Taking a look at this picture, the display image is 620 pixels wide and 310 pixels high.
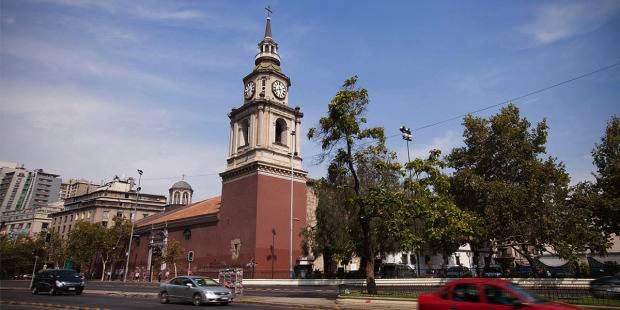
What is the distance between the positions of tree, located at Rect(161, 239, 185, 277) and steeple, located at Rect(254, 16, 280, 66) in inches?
907

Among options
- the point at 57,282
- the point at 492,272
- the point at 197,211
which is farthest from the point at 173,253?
the point at 492,272

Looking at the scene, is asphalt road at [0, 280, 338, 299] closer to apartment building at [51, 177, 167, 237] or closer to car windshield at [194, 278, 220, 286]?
car windshield at [194, 278, 220, 286]

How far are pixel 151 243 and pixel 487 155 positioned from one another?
41041 mm

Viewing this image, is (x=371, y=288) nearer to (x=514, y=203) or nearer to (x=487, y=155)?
(x=514, y=203)

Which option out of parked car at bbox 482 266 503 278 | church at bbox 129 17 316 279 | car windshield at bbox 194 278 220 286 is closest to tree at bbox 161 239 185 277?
church at bbox 129 17 316 279

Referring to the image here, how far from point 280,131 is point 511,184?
25.6 metres

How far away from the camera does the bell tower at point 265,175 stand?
41.2 metres

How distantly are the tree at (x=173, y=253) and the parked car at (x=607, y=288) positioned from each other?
40.2m

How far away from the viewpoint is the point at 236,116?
48.4 m

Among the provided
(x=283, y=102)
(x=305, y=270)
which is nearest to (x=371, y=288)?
(x=305, y=270)

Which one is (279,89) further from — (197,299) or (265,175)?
(197,299)

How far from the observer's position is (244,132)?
48281 millimetres

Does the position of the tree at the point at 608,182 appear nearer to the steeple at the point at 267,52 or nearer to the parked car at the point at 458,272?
the parked car at the point at 458,272

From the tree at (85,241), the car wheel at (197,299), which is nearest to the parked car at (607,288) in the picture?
the car wheel at (197,299)
